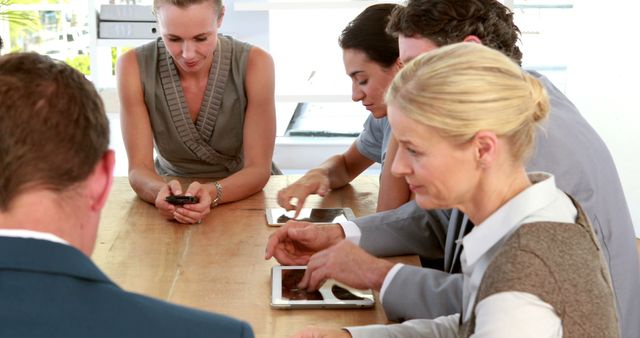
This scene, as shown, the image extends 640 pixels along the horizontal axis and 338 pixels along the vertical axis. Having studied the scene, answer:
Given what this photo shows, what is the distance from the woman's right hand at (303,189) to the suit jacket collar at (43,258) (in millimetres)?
1439

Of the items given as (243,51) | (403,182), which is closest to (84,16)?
(243,51)

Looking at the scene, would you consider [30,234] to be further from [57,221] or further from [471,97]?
[471,97]

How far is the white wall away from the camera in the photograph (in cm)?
435

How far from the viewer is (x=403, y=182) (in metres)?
2.36

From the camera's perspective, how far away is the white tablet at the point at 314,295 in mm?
1743

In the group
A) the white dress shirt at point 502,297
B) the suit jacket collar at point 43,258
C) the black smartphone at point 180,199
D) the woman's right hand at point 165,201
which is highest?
the suit jacket collar at point 43,258

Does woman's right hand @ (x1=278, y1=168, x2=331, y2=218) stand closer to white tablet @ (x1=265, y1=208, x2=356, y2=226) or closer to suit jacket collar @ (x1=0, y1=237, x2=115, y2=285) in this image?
white tablet @ (x1=265, y1=208, x2=356, y2=226)

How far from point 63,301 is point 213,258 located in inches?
44.3

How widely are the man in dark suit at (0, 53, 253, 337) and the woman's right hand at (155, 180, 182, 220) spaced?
131cm

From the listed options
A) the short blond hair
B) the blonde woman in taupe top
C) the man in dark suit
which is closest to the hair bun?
the short blond hair

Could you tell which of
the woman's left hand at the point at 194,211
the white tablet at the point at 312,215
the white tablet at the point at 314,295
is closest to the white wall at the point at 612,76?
the white tablet at the point at 312,215

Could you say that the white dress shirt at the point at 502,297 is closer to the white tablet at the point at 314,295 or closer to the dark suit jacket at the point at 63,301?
the white tablet at the point at 314,295

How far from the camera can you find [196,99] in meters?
2.91

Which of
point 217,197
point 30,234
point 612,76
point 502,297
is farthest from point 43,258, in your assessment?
point 612,76
